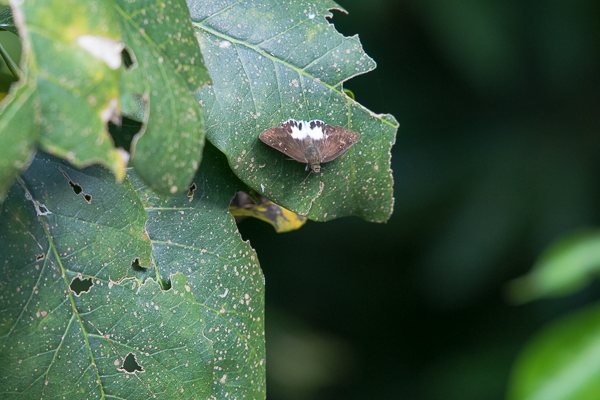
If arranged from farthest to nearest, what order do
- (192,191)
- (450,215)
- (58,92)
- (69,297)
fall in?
(450,215) < (192,191) < (69,297) < (58,92)

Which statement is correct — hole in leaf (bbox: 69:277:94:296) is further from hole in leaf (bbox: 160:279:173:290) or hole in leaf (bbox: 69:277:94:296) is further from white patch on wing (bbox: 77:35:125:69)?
white patch on wing (bbox: 77:35:125:69)

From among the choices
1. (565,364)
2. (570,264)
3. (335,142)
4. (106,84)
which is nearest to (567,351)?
(565,364)

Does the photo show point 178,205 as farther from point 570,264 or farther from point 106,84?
point 570,264

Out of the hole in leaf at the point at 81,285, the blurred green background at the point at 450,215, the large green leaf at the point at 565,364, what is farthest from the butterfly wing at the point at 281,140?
the blurred green background at the point at 450,215

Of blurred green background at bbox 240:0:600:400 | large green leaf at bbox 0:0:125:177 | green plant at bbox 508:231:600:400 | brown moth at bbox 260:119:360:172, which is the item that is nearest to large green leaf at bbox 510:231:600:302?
green plant at bbox 508:231:600:400

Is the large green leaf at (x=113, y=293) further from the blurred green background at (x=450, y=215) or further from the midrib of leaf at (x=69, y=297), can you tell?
the blurred green background at (x=450, y=215)
